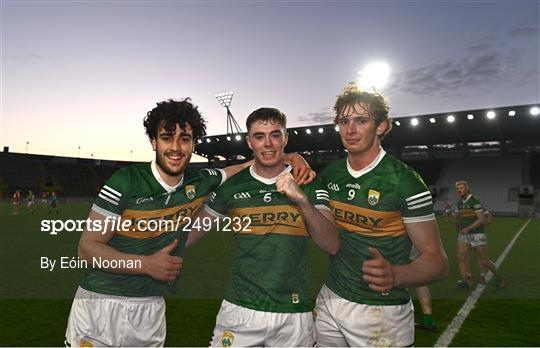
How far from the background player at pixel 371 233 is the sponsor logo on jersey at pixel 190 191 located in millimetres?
1034

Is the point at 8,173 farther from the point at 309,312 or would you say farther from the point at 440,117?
the point at 309,312

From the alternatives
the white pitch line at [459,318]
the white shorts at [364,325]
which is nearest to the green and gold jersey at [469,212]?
the white pitch line at [459,318]

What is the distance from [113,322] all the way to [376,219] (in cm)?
194

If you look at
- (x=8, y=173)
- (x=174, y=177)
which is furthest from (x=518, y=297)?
(x=8, y=173)

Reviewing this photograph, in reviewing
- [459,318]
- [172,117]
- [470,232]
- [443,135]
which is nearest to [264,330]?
[172,117]

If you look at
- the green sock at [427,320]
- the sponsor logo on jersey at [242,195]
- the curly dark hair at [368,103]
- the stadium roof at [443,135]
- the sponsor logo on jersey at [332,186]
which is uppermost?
the stadium roof at [443,135]

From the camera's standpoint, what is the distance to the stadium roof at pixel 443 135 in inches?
1398

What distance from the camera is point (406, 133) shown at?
41.2 meters

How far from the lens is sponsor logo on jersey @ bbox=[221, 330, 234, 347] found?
2826 millimetres

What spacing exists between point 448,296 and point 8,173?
60.5 m

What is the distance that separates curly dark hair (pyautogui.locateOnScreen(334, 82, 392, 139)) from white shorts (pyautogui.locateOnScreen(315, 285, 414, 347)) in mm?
1235

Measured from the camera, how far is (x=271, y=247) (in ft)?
9.61
